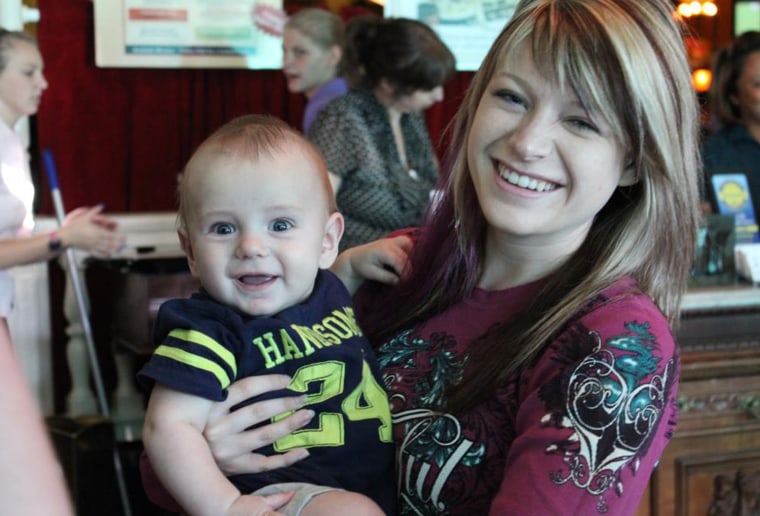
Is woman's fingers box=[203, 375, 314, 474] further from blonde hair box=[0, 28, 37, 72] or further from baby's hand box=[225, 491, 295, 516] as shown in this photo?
blonde hair box=[0, 28, 37, 72]

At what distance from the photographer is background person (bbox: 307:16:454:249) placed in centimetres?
330

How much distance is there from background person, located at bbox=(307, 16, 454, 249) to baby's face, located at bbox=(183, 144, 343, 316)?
6.31 ft

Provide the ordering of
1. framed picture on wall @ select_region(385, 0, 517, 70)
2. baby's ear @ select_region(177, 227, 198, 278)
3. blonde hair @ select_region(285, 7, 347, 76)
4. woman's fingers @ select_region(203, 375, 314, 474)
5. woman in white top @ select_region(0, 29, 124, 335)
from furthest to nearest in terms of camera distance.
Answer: framed picture on wall @ select_region(385, 0, 517, 70) < blonde hair @ select_region(285, 7, 347, 76) < woman in white top @ select_region(0, 29, 124, 335) < baby's ear @ select_region(177, 227, 198, 278) < woman's fingers @ select_region(203, 375, 314, 474)

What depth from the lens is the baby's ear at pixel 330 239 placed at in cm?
144

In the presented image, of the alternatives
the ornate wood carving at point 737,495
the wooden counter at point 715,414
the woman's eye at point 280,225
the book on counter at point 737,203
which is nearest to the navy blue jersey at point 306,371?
the woman's eye at point 280,225

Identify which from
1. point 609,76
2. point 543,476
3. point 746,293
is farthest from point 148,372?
point 746,293

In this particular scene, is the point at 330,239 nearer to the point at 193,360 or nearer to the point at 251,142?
the point at 251,142

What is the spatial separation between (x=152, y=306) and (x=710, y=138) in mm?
1947

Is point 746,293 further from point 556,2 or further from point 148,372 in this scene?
point 148,372

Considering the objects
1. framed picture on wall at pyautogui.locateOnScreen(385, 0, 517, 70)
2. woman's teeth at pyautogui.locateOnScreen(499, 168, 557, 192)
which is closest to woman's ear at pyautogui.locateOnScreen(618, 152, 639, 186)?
woman's teeth at pyautogui.locateOnScreen(499, 168, 557, 192)

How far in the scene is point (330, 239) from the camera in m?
1.45

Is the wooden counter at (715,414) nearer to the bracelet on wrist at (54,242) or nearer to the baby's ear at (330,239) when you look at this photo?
the baby's ear at (330,239)

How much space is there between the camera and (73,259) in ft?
11.8

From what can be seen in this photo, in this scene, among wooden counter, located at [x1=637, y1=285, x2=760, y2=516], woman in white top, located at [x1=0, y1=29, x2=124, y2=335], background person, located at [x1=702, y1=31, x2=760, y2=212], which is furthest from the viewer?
background person, located at [x1=702, y1=31, x2=760, y2=212]
